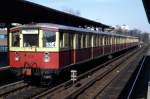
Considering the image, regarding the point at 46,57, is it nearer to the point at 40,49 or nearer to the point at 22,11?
the point at 40,49

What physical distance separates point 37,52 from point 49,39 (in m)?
0.75

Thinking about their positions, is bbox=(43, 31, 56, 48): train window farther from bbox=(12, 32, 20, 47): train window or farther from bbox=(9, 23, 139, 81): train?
bbox=(12, 32, 20, 47): train window

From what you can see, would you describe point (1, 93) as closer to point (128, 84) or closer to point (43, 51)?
point (43, 51)

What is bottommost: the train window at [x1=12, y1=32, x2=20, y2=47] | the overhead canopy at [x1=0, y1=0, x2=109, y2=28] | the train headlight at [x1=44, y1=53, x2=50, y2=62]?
the train headlight at [x1=44, y1=53, x2=50, y2=62]

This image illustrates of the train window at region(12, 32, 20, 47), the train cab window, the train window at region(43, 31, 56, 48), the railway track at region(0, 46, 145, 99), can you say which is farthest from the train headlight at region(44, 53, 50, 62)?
the train window at region(12, 32, 20, 47)

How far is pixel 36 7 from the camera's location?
19.0 meters

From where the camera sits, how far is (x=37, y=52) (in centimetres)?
1571

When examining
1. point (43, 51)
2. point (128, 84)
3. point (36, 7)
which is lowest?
point (128, 84)

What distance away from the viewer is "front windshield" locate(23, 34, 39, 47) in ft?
52.0

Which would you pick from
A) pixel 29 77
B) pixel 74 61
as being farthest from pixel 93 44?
pixel 29 77

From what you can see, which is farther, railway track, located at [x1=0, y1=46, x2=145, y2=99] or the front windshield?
the front windshield

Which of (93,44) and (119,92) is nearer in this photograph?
(119,92)

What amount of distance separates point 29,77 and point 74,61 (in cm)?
324

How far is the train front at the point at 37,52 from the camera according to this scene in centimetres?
1556
